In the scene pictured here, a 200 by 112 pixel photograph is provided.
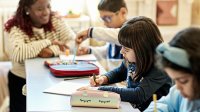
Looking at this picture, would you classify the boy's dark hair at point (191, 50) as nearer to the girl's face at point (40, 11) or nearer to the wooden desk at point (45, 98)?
the wooden desk at point (45, 98)

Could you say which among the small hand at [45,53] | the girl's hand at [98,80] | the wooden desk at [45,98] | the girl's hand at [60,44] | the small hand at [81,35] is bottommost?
the wooden desk at [45,98]

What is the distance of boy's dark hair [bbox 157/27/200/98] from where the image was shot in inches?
38.0

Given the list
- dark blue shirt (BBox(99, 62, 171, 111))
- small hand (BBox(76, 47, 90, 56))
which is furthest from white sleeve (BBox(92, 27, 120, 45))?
dark blue shirt (BBox(99, 62, 171, 111))

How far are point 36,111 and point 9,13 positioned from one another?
1.80 metres

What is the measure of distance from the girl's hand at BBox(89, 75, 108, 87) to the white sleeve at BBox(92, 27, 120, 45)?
44 cm

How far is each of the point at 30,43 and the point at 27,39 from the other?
6 centimetres

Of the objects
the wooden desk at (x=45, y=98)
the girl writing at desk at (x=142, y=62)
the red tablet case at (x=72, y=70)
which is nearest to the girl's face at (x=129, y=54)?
the girl writing at desk at (x=142, y=62)

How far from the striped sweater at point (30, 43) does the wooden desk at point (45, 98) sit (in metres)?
0.26

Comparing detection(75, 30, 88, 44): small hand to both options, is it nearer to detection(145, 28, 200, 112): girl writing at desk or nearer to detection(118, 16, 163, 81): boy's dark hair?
detection(118, 16, 163, 81): boy's dark hair

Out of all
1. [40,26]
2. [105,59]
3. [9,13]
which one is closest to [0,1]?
[9,13]

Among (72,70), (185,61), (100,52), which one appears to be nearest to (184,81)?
(185,61)

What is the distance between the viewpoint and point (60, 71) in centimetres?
188

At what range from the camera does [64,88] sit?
5.42 feet

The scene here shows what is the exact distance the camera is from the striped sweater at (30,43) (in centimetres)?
225
